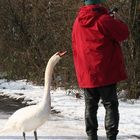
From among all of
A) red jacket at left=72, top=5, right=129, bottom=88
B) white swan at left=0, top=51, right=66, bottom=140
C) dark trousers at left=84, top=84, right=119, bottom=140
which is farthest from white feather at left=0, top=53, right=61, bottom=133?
red jacket at left=72, top=5, right=129, bottom=88

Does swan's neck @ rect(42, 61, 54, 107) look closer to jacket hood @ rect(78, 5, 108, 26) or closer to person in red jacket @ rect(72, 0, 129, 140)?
person in red jacket @ rect(72, 0, 129, 140)

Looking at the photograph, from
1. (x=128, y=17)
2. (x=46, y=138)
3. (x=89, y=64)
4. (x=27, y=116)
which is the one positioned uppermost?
(x=128, y=17)

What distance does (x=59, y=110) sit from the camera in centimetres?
1013

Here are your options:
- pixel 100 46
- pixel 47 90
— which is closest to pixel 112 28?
pixel 100 46

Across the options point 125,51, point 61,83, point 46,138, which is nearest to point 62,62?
point 61,83

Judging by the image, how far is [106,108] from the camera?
577cm

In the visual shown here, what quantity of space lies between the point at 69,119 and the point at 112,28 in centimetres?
385

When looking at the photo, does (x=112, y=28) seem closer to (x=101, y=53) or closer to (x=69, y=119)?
(x=101, y=53)

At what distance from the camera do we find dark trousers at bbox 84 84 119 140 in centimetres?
569

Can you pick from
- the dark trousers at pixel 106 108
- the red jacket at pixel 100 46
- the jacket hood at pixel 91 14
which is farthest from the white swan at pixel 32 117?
the jacket hood at pixel 91 14

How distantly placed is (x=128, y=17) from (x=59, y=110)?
8.92 ft

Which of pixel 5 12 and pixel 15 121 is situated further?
pixel 5 12

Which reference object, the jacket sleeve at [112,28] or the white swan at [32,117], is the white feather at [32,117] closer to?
the white swan at [32,117]

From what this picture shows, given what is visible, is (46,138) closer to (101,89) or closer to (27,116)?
(27,116)
